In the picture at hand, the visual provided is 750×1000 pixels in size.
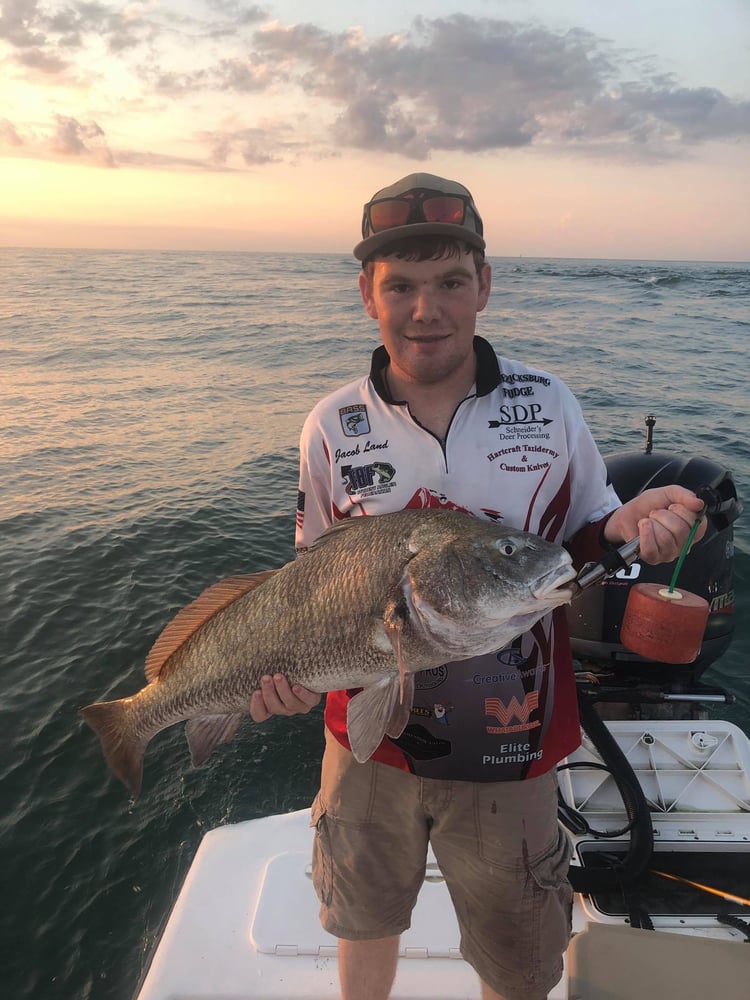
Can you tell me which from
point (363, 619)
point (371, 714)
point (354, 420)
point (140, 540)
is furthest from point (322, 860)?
point (140, 540)

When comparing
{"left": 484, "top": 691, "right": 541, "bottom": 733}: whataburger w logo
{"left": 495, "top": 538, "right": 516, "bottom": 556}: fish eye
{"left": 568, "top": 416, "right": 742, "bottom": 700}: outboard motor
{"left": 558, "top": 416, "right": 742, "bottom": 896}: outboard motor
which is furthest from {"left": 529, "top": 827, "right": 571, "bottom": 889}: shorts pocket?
{"left": 568, "top": 416, "right": 742, "bottom": 700}: outboard motor

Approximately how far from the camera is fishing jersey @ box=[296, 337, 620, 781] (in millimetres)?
2838

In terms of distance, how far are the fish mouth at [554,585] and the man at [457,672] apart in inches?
17.9

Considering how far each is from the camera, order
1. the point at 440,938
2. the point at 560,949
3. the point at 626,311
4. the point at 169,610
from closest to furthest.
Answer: the point at 560,949, the point at 440,938, the point at 169,610, the point at 626,311

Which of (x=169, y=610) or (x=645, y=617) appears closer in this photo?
(x=645, y=617)

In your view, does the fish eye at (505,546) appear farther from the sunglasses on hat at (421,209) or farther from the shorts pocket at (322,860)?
the shorts pocket at (322,860)

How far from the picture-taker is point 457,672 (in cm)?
289

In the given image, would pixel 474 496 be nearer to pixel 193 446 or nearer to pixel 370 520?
pixel 370 520

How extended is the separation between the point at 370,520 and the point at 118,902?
4264 millimetres

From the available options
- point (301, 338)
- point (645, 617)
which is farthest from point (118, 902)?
point (301, 338)

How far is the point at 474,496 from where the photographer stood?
2.96m

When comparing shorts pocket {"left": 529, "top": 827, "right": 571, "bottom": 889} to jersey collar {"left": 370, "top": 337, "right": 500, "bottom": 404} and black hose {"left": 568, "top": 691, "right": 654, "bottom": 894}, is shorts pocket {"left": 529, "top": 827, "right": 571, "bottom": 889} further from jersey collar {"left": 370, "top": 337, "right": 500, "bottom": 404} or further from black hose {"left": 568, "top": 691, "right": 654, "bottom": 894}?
jersey collar {"left": 370, "top": 337, "right": 500, "bottom": 404}

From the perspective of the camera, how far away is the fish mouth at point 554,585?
8.14ft

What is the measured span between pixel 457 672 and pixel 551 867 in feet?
3.17
